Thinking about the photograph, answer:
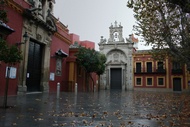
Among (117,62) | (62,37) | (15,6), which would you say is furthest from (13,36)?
(117,62)

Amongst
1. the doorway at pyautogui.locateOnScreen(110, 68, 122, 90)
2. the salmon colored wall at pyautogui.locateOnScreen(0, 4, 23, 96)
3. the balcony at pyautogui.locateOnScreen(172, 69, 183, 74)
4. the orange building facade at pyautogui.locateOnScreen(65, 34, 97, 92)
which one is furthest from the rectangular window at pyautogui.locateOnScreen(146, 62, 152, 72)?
the salmon colored wall at pyautogui.locateOnScreen(0, 4, 23, 96)

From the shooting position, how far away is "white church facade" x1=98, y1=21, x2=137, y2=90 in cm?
3450

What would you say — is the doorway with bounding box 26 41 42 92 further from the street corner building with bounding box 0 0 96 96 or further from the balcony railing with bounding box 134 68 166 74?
the balcony railing with bounding box 134 68 166 74

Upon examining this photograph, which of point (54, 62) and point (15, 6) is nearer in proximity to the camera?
point (15, 6)

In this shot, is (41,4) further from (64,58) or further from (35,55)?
(64,58)

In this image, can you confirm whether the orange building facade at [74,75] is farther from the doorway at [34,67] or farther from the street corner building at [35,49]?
the doorway at [34,67]

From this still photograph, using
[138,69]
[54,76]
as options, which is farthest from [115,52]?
[54,76]

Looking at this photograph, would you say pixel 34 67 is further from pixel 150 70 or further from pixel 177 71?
pixel 177 71

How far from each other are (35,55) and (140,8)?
9212 millimetres

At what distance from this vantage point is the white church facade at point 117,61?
3450cm

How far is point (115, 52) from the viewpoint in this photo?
35.9 metres

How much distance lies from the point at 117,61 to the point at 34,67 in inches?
903

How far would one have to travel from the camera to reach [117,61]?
35.3 meters

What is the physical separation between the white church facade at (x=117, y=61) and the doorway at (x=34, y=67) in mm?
21623
